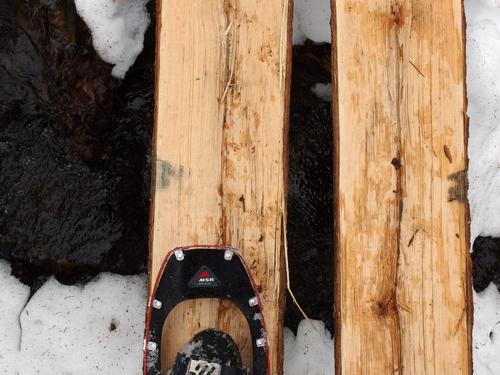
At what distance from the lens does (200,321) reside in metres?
1.80

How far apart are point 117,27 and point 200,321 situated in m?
1.35

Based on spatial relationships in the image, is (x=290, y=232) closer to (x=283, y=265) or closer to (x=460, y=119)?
(x=283, y=265)

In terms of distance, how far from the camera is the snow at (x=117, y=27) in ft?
7.18

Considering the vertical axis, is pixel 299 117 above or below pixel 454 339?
above

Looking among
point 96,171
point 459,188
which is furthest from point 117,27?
point 459,188

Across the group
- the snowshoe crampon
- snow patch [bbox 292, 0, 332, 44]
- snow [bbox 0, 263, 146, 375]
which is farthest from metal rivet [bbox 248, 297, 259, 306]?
snow patch [bbox 292, 0, 332, 44]

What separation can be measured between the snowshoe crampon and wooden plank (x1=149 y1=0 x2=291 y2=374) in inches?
2.3

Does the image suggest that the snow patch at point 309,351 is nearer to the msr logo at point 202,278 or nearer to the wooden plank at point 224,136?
the wooden plank at point 224,136

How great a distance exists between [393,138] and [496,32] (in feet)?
3.41

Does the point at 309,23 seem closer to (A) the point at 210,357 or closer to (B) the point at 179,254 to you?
(B) the point at 179,254

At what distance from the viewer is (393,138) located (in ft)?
5.81

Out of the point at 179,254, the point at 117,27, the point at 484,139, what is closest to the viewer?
the point at 179,254

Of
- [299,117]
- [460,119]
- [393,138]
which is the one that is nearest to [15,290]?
[299,117]

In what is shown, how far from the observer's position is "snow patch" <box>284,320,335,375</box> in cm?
229
